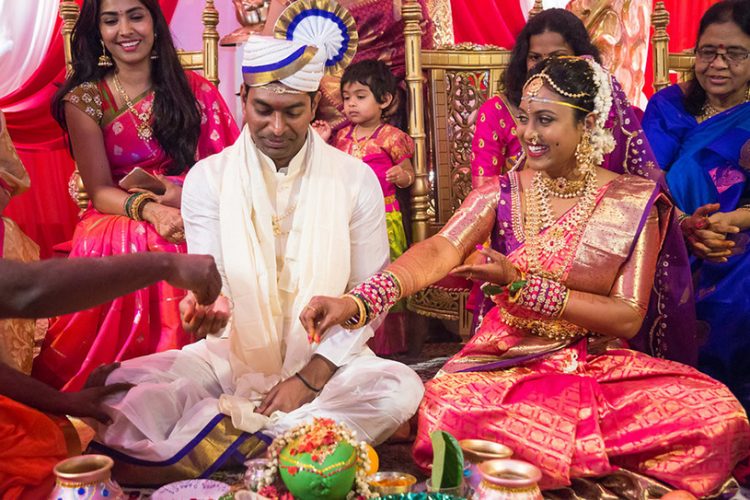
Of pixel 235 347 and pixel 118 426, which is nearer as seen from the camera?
pixel 118 426

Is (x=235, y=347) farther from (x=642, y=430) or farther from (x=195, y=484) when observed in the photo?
(x=642, y=430)

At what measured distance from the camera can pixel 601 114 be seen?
286 centimetres

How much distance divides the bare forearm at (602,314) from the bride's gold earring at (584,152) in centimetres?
48

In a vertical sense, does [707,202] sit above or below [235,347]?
above

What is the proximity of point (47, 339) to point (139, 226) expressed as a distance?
1.96ft

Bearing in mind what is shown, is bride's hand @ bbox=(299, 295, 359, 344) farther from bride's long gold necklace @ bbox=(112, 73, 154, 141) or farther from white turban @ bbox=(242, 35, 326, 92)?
bride's long gold necklace @ bbox=(112, 73, 154, 141)

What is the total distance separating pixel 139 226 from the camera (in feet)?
11.4

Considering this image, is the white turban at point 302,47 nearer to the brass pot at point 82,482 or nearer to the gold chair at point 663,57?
the brass pot at point 82,482

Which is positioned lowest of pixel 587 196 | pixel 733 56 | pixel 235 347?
pixel 235 347

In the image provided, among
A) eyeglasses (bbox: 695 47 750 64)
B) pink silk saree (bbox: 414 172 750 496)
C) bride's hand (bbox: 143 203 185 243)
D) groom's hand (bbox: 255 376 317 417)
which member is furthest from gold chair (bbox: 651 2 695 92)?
groom's hand (bbox: 255 376 317 417)

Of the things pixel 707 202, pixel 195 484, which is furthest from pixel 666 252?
pixel 195 484

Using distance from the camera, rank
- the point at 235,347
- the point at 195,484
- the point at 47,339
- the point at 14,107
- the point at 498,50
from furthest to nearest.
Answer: the point at 14,107, the point at 498,50, the point at 47,339, the point at 235,347, the point at 195,484

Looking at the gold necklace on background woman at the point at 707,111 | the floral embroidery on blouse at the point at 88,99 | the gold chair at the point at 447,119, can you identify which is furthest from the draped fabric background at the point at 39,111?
the gold necklace on background woman at the point at 707,111

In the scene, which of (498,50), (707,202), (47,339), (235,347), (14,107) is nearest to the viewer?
(235,347)
